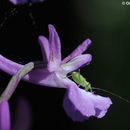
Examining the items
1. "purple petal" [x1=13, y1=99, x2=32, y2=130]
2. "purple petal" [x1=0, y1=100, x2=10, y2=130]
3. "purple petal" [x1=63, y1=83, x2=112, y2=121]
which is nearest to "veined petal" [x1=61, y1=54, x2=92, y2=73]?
"purple petal" [x1=63, y1=83, x2=112, y2=121]

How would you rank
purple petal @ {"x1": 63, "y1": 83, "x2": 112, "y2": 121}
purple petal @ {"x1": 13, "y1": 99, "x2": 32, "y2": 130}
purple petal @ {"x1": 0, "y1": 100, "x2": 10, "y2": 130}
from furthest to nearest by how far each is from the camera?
purple petal @ {"x1": 13, "y1": 99, "x2": 32, "y2": 130} → purple petal @ {"x1": 63, "y1": 83, "x2": 112, "y2": 121} → purple petal @ {"x1": 0, "y1": 100, "x2": 10, "y2": 130}

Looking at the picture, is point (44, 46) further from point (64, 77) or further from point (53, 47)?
point (64, 77)

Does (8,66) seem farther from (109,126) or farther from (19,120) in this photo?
(109,126)

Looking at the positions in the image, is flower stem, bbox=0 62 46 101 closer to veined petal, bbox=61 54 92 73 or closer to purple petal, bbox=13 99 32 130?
veined petal, bbox=61 54 92 73

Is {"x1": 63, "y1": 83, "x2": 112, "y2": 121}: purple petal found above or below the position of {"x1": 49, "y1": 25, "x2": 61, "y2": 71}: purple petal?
below

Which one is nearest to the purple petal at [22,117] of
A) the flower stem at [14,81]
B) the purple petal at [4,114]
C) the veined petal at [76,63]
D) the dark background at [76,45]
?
the dark background at [76,45]

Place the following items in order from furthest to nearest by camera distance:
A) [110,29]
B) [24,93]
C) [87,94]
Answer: [110,29] < [24,93] < [87,94]

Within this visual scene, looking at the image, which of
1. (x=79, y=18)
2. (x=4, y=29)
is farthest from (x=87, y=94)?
(x=79, y=18)
